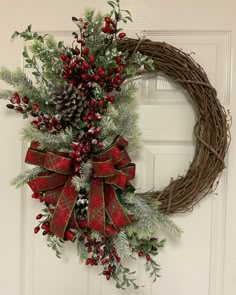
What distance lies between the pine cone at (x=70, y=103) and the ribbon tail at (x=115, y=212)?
0.21 metres

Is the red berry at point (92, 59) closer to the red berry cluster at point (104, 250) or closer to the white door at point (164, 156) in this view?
the white door at point (164, 156)

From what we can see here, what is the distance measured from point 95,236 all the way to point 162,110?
409 mm

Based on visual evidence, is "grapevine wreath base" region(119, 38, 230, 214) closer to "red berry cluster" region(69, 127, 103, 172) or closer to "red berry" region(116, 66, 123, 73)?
"red berry" region(116, 66, 123, 73)

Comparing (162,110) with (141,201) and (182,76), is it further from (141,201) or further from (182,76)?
(141,201)

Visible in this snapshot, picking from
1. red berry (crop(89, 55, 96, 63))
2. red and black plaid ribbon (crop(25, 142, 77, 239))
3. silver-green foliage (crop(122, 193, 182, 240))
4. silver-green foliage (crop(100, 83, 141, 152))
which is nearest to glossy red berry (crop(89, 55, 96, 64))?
red berry (crop(89, 55, 96, 63))

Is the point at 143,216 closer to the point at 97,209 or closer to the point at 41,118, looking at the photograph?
the point at 97,209

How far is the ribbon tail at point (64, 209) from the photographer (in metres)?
0.80

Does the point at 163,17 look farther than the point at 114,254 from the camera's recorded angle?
Yes

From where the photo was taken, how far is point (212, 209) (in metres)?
1.00

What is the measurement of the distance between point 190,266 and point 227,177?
0.95 ft

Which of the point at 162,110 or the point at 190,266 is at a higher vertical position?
the point at 162,110

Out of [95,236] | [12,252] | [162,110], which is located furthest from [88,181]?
[12,252]

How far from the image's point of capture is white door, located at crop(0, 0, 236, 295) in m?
0.98

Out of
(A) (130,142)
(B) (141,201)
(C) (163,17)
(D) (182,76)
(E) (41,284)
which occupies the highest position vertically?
(C) (163,17)
